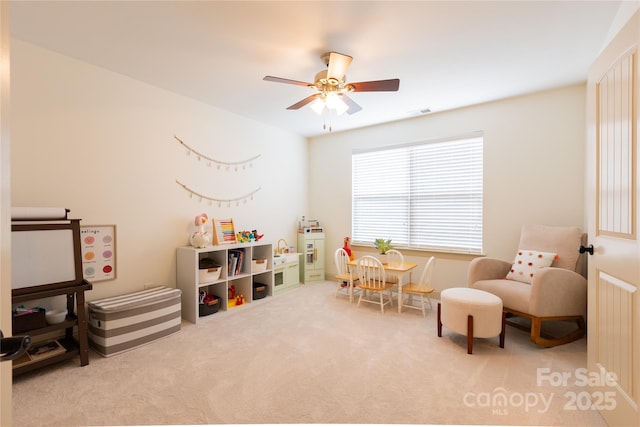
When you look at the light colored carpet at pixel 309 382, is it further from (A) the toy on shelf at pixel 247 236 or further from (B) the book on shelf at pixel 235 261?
(A) the toy on shelf at pixel 247 236

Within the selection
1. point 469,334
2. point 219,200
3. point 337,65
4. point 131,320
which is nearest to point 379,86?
point 337,65

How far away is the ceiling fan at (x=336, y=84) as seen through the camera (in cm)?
225

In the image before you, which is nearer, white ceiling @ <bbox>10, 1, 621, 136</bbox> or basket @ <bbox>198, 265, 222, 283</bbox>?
white ceiling @ <bbox>10, 1, 621, 136</bbox>

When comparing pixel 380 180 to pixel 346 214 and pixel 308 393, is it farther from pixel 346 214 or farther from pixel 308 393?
pixel 308 393

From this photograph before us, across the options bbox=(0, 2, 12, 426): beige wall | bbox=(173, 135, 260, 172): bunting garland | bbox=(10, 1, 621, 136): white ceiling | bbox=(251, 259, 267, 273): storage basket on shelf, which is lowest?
bbox=(251, 259, 267, 273): storage basket on shelf

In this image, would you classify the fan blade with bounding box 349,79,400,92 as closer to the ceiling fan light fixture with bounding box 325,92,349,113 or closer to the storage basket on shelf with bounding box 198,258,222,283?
the ceiling fan light fixture with bounding box 325,92,349,113

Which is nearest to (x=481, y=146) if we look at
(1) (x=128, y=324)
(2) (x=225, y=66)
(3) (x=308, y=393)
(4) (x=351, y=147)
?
(4) (x=351, y=147)

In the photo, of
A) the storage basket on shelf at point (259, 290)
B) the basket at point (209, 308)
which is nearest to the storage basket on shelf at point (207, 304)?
the basket at point (209, 308)

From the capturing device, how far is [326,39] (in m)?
2.27

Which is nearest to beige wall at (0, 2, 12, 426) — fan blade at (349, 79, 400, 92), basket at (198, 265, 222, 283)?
fan blade at (349, 79, 400, 92)

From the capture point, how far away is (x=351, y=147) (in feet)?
15.8

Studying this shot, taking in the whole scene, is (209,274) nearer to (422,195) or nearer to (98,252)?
(98,252)

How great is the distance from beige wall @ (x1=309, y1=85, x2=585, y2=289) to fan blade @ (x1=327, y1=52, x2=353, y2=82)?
215 cm

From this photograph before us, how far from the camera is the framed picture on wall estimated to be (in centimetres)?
367
